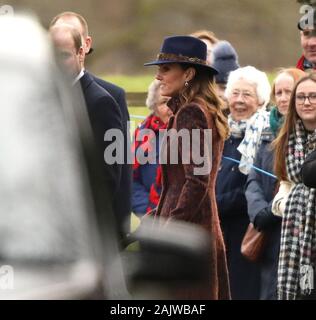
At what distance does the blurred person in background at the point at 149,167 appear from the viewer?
29.1 ft

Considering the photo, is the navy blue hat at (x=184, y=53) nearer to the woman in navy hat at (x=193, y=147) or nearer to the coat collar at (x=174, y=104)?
the woman in navy hat at (x=193, y=147)

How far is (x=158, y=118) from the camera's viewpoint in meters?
8.99

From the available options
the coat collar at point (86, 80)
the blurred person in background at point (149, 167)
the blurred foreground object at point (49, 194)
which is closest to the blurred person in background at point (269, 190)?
the blurred person in background at point (149, 167)

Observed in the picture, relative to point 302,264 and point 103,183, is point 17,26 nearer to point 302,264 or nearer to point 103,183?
point 103,183

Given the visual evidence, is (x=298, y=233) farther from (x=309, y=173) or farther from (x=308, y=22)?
(x=308, y=22)

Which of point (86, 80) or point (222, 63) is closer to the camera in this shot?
point (86, 80)

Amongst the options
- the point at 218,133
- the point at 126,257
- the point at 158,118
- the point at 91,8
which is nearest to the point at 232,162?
the point at 158,118

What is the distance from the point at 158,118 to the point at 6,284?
5.35 meters

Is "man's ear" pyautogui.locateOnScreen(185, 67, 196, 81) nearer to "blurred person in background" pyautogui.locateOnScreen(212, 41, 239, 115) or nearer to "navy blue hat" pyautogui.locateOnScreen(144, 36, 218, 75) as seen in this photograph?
"navy blue hat" pyautogui.locateOnScreen(144, 36, 218, 75)

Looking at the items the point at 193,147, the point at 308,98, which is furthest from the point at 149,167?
the point at 193,147

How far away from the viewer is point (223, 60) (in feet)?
32.3

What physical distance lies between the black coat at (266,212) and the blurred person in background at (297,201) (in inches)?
11.9

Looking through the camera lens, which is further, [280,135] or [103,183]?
[280,135]

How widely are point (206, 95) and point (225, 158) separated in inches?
55.6
